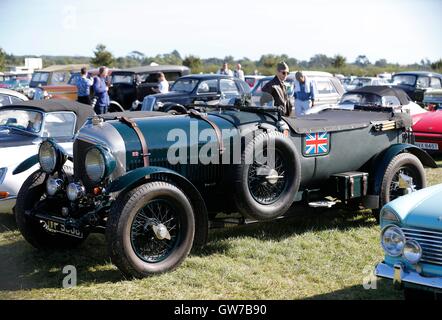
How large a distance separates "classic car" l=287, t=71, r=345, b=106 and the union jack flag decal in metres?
8.73

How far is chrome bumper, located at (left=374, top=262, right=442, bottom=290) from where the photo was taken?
12.3 feet

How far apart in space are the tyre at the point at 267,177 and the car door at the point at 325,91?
938 centimetres

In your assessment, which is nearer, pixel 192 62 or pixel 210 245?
pixel 210 245

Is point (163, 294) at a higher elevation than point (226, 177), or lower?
lower

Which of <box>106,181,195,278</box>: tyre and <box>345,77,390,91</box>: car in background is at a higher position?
<box>345,77,390,91</box>: car in background

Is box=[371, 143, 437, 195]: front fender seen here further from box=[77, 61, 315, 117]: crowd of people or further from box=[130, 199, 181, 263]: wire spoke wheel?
box=[130, 199, 181, 263]: wire spoke wheel

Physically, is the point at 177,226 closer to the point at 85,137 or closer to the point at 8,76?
the point at 85,137

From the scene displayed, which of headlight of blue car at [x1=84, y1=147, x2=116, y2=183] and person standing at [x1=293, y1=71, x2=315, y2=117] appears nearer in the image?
headlight of blue car at [x1=84, y1=147, x2=116, y2=183]

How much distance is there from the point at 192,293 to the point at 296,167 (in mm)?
1814

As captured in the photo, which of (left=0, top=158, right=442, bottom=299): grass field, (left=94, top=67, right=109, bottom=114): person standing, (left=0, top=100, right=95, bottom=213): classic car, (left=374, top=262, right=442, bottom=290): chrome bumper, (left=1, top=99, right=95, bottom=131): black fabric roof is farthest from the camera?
(left=94, top=67, right=109, bottom=114): person standing

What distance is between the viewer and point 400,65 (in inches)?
2356

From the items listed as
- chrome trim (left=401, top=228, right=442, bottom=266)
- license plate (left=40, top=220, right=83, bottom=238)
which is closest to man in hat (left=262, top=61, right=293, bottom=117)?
license plate (left=40, top=220, right=83, bottom=238)

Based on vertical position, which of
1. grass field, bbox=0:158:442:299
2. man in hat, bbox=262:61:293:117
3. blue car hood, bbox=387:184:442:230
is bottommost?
grass field, bbox=0:158:442:299
